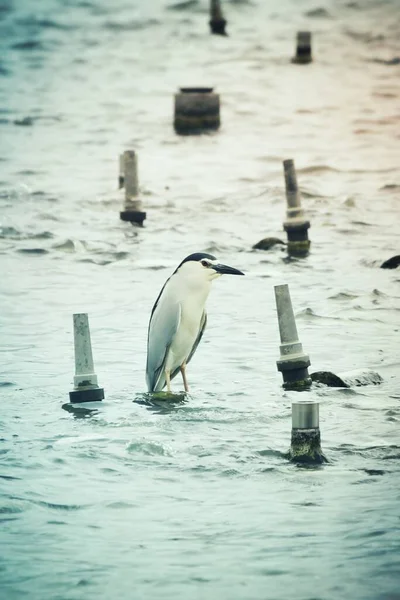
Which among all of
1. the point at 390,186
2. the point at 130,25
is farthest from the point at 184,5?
the point at 390,186

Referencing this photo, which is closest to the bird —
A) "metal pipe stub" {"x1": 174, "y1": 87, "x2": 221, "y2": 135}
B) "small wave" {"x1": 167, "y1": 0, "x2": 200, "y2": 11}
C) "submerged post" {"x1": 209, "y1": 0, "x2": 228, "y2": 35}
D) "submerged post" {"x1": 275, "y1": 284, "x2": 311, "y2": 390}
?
"submerged post" {"x1": 275, "y1": 284, "x2": 311, "y2": 390}

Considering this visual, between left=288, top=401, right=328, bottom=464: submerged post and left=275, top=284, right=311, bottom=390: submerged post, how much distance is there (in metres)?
2.14

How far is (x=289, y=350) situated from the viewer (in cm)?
1177

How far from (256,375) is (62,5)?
Answer: 179 feet

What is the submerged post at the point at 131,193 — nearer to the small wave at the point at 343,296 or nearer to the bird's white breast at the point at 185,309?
the small wave at the point at 343,296

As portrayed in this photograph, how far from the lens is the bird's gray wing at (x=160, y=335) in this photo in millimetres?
12047

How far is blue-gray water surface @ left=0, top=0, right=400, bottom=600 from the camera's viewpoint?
780 cm

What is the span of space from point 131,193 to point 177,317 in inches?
445

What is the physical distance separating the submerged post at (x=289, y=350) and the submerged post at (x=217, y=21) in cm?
Answer: 3980

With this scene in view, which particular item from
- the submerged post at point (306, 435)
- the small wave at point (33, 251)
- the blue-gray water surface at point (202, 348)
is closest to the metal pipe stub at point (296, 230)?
the blue-gray water surface at point (202, 348)

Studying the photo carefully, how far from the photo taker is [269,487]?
8945 millimetres

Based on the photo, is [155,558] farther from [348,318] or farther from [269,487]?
[348,318]

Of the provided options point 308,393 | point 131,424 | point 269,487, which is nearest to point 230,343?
point 308,393

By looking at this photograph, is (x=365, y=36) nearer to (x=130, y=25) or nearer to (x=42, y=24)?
(x=130, y=25)
